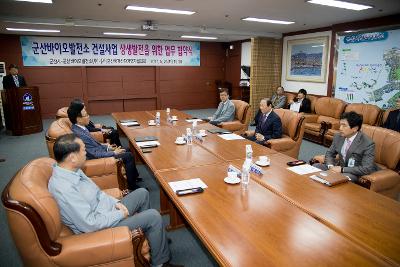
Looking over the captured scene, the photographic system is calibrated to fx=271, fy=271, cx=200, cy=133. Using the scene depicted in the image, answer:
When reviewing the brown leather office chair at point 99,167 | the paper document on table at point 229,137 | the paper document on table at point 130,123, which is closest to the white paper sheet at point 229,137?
the paper document on table at point 229,137

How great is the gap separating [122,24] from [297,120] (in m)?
4.89

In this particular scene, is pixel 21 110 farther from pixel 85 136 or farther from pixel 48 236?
pixel 48 236

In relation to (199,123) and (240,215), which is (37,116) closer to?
(199,123)

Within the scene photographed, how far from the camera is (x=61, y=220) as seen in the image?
1.75 metres

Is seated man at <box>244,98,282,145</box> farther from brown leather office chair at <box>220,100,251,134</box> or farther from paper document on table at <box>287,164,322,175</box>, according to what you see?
paper document on table at <box>287,164,322,175</box>

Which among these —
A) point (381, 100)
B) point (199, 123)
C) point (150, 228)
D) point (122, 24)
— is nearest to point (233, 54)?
point (122, 24)

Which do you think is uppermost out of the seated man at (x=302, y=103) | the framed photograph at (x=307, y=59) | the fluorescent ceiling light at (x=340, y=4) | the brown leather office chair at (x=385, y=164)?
the fluorescent ceiling light at (x=340, y=4)

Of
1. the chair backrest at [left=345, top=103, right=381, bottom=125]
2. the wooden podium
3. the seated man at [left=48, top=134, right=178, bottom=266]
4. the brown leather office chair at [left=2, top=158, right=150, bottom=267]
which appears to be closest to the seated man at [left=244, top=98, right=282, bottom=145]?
the seated man at [left=48, top=134, right=178, bottom=266]

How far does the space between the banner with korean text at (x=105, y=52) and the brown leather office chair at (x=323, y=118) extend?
18.5 feet

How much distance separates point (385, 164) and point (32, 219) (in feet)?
10.7

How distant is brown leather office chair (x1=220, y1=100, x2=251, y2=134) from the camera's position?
5094 millimetres

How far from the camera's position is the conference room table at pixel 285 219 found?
4.34 feet

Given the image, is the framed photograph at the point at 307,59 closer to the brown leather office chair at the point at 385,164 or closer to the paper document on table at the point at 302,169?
the brown leather office chair at the point at 385,164

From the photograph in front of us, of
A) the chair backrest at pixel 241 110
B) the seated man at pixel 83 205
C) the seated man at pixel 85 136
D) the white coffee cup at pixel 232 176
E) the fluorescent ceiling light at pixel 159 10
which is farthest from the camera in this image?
the chair backrest at pixel 241 110
